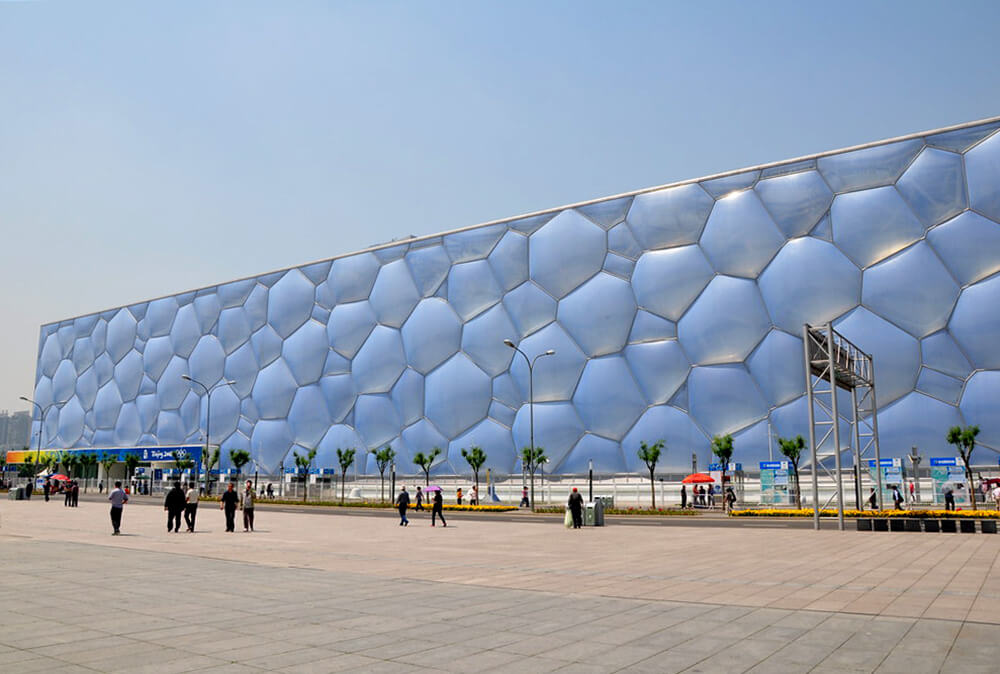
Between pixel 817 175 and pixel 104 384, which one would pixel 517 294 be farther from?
pixel 104 384

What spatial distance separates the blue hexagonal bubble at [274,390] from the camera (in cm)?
6231

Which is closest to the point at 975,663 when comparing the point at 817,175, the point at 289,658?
the point at 289,658

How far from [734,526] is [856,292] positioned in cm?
2224

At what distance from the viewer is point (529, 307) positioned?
169ft

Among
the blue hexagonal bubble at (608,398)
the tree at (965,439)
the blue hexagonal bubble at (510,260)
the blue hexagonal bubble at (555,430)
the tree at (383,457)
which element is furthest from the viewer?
the tree at (383,457)

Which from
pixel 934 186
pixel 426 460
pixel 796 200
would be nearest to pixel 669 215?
pixel 796 200

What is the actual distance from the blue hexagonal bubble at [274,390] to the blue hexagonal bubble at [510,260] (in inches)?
783

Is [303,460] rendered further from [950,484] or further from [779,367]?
[950,484]

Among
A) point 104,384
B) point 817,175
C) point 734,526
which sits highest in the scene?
point 817,175

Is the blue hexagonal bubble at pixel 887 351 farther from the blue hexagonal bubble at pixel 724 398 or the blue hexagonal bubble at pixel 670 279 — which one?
the blue hexagonal bubble at pixel 670 279

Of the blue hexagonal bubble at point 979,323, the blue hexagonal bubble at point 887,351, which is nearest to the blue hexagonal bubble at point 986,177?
the blue hexagonal bubble at point 979,323

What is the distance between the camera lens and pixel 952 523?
1922 centimetres

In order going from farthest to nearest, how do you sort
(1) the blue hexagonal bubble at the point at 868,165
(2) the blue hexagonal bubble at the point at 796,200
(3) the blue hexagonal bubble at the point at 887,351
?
(2) the blue hexagonal bubble at the point at 796,200, (1) the blue hexagonal bubble at the point at 868,165, (3) the blue hexagonal bubble at the point at 887,351

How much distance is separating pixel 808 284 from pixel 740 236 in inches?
189
